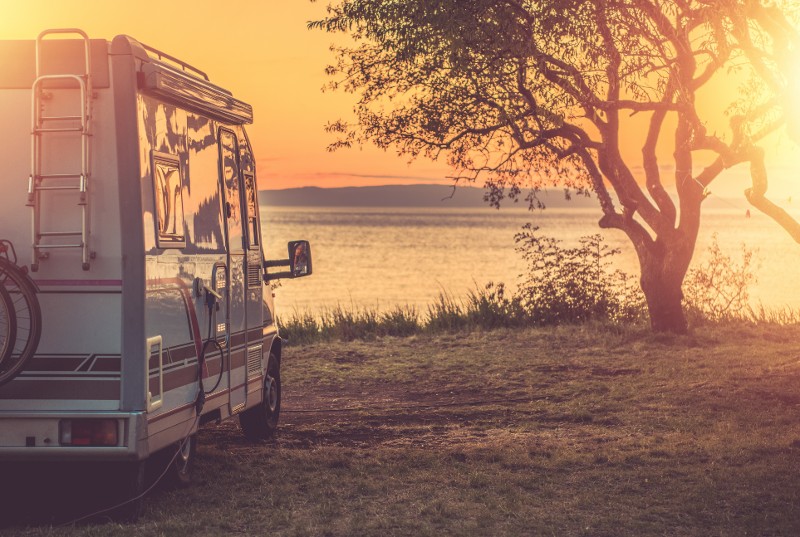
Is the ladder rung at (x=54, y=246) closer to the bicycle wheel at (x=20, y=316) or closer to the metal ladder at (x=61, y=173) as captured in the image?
the metal ladder at (x=61, y=173)

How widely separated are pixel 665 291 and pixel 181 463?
10.7 m

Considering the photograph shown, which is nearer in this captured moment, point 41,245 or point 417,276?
point 41,245

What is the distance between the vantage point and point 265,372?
9.86m

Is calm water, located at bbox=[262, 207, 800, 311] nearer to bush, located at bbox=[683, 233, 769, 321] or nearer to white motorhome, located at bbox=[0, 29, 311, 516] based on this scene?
bush, located at bbox=[683, 233, 769, 321]

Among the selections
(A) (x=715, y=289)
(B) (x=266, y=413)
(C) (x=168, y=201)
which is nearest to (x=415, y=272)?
(A) (x=715, y=289)

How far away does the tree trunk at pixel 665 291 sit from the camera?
17.1 m

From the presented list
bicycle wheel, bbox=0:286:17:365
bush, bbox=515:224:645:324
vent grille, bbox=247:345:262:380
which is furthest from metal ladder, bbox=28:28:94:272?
bush, bbox=515:224:645:324

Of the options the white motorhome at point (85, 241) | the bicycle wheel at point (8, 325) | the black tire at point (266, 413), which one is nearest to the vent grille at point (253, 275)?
the black tire at point (266, 413)

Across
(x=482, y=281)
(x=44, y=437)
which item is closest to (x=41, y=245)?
(x=44, y=437)

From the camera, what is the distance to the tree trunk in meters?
17.1

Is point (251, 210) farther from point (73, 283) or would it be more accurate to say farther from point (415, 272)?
point (415, 272)

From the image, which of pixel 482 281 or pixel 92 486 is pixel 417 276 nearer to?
pixel 482 281

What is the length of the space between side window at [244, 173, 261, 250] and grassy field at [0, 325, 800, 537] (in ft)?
5.96

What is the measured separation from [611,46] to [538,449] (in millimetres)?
5091
